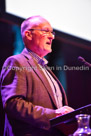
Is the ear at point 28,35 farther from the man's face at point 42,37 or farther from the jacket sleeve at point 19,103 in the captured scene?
the jacket sleeve at point 19,103

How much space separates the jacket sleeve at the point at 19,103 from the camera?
141 cm

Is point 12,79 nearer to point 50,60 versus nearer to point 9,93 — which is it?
point 9,93

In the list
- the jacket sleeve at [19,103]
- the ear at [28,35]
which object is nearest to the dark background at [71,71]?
the ear at [28,35]

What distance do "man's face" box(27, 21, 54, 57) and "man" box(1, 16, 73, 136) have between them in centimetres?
9

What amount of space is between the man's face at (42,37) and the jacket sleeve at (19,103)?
41 cm

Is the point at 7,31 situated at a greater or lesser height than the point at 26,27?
lesser

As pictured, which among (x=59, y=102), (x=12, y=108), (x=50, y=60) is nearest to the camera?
(x=12, y=108)

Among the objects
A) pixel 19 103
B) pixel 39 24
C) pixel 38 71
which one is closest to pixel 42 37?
pixel 39 24

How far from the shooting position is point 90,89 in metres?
3.65

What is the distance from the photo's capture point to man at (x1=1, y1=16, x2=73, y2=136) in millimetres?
1419

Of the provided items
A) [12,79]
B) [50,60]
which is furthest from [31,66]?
[50,60]

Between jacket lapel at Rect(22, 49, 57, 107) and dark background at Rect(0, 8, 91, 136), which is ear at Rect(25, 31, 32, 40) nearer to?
jacket lapel at Rect(22, 49, 57, 107)

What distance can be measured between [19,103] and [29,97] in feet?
0.43

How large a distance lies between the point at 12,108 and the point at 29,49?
26.0 inches
